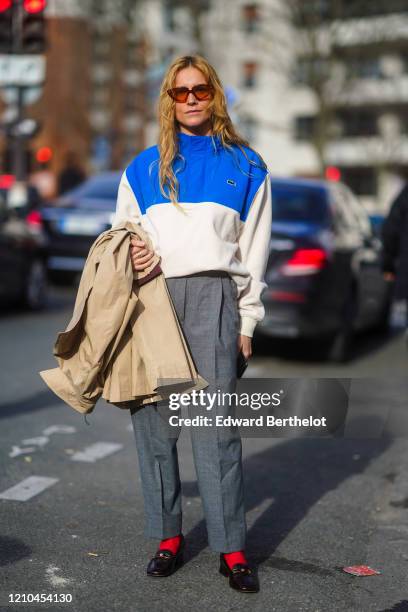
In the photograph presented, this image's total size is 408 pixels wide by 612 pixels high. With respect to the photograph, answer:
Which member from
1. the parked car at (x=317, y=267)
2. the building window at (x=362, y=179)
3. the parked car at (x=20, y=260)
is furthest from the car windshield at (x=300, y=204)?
the building window at (x=362, y=179)

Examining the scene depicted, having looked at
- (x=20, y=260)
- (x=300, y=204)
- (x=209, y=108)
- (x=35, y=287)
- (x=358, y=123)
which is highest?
(x=209, y=108)

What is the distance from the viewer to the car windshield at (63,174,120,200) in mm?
14086

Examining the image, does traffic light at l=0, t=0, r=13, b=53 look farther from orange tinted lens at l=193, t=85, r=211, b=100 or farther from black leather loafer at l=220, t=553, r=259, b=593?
black leather loafer at l=220, t=553, r=259, b=593

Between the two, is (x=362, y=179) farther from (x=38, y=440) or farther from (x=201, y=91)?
(x=201, y=91)

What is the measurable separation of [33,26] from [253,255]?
11.6m

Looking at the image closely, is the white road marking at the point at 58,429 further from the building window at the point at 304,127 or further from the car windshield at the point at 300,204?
the building window at the point at 304,127

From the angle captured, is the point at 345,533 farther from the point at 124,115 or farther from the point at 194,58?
the point at 124,115

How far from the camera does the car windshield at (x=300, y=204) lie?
915 centimetres

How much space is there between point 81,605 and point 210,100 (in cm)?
184

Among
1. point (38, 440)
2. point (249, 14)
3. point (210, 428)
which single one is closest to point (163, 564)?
point (210, 428)

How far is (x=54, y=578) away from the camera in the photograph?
11.9ft

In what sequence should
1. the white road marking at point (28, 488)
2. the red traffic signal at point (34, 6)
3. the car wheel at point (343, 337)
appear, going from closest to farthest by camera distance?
the white road marking at point (28, 488)
the car wheel at point (343, 337)
the red traffic signal at point (34, 6)

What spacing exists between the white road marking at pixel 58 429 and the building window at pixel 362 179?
55513 mm

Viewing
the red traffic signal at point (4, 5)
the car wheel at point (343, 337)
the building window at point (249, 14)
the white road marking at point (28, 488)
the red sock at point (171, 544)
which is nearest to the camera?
the red sock at point (171, 544)
